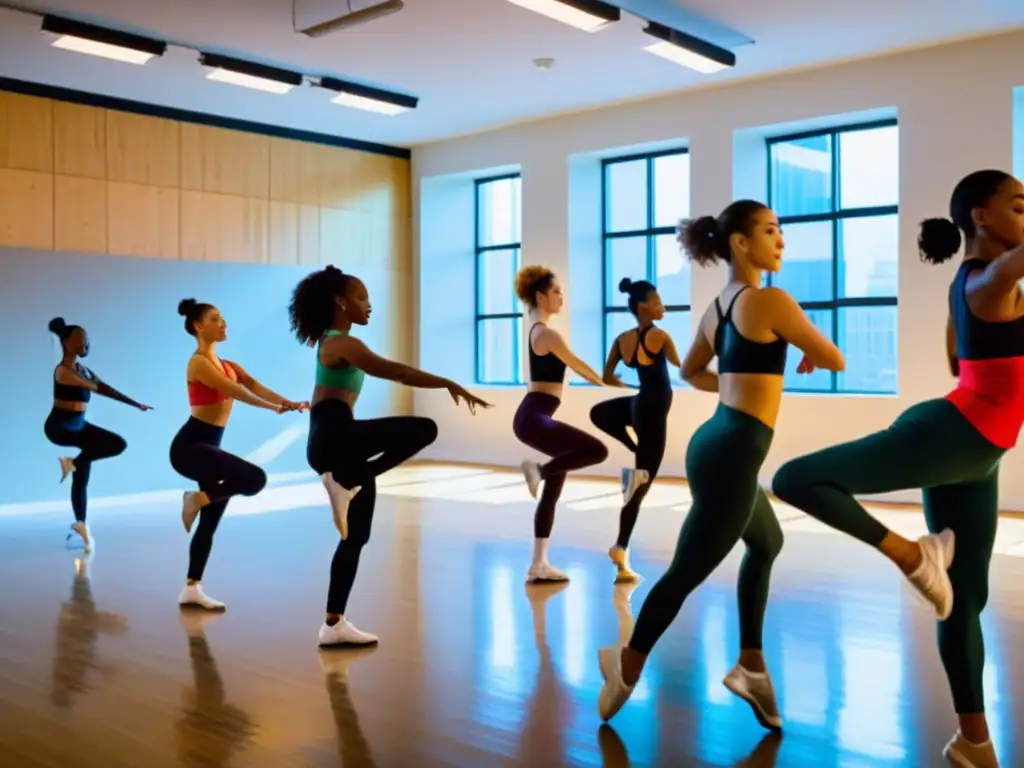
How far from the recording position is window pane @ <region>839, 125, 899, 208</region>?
351 inches

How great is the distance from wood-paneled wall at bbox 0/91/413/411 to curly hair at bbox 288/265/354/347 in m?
5.72

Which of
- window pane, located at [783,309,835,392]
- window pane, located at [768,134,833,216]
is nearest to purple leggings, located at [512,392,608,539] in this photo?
window pane, located at [783,309,835,392]

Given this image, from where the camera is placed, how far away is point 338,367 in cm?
404

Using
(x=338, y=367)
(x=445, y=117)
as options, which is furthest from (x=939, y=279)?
(x=338, y=367)

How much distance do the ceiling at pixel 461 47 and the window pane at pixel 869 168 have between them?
86cm

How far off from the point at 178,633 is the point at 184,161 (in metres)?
6.52

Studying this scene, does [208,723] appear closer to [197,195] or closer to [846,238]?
[846,238]

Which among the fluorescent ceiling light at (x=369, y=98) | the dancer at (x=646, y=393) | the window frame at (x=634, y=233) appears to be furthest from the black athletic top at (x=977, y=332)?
the window frame at (x=634, y=233)

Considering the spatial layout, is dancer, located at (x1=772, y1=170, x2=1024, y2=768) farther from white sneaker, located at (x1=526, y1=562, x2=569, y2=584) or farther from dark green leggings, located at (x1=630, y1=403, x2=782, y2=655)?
white sneaker, located at (x1=526, y1=562, x2=569, y2=584)

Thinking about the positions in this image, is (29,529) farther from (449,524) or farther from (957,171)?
(957,171)

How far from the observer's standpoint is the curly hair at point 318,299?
408cm

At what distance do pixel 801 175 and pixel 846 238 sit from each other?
70 cm

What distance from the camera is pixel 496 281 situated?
39.2ft

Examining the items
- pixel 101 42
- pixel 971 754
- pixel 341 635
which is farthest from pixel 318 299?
pixel 101 42
